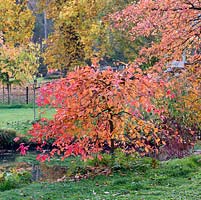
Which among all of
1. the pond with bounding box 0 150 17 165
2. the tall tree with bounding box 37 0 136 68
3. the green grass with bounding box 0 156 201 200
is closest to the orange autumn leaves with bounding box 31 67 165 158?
the green grass with bounding box 0 156 201 200

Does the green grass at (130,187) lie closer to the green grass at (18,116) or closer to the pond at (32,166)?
the pond at (32,166)

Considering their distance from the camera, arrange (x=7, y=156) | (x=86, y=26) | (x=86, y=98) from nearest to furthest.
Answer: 1. (x=86, y=98)
2. (x=7, y=156)
3. (x=86, y=26)

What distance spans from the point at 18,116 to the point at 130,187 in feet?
40.0

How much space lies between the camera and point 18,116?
1873 centimetres

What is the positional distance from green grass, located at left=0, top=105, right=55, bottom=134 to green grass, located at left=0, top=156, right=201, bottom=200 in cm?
555

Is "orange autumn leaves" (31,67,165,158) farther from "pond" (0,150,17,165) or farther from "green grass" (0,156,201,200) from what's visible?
"pond" (0,150,17,165)

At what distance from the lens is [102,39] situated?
21750mm

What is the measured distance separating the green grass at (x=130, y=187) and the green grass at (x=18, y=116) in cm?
555

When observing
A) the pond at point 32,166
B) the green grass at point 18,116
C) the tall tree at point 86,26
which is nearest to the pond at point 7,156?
the pond at point 32,166

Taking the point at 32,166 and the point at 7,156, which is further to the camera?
the point at 7,156

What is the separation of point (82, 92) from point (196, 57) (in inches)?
141

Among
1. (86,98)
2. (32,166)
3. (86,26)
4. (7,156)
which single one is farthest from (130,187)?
(86,26)

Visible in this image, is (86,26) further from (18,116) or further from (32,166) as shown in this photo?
(32,166)

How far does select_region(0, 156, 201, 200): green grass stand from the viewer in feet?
21.6
